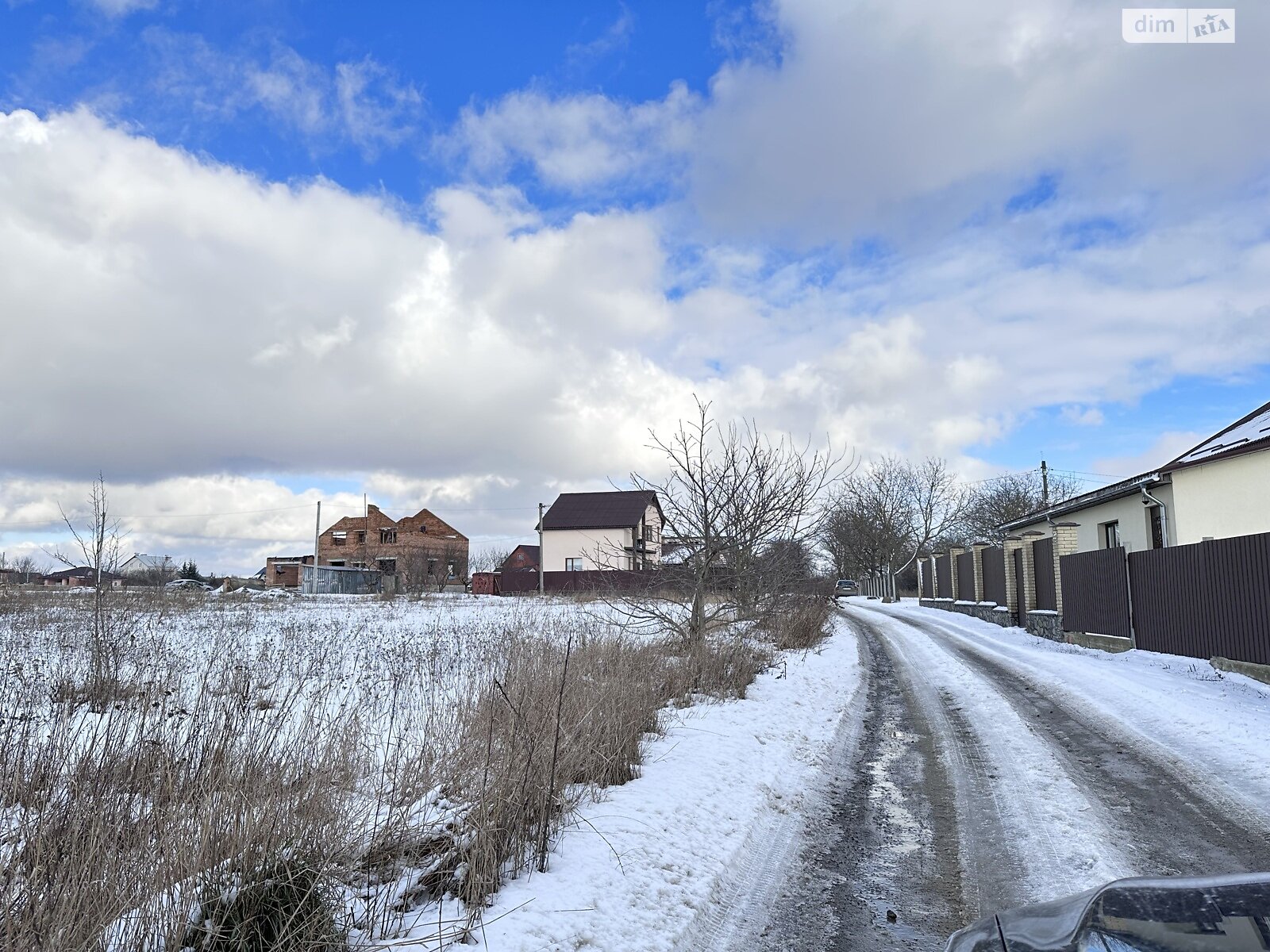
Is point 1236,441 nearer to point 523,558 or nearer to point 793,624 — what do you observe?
point 793,624

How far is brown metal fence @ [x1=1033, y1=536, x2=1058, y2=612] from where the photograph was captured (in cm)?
2150

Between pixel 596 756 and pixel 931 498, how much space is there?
187 feet

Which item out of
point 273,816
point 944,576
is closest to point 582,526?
point 944,576

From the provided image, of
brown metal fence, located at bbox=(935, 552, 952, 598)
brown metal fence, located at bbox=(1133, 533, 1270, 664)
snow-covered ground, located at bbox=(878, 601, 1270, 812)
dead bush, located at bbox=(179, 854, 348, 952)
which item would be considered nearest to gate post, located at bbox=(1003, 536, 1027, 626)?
snow-covered ground, located at bbox=(878, 601, 1270, 812)

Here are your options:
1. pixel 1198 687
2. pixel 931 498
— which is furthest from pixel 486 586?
pixel 1198 687

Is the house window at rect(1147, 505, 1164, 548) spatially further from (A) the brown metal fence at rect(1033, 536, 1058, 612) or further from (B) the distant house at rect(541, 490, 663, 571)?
(B) the distant house at rect(541, 490, 663, 571)

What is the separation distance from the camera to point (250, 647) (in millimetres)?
13305

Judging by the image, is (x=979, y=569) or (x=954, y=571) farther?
(x=954, y=571)

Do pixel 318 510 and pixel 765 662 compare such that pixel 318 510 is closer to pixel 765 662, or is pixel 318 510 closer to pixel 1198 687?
pixel 765 662

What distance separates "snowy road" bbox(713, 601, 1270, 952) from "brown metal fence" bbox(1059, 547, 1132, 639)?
6370mm

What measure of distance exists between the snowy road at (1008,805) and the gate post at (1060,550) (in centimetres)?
1032

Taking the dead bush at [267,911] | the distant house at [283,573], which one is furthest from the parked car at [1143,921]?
the distant house at [283,573]

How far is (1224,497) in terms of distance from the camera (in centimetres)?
1761

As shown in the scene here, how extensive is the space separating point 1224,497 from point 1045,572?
17.7 ft
